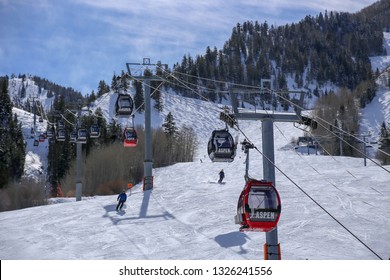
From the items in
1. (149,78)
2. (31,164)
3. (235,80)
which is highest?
(235,80)

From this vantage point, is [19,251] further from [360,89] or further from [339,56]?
[339,56]

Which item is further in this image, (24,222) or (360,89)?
(360,89)

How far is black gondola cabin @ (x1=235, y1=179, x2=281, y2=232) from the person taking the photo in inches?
407

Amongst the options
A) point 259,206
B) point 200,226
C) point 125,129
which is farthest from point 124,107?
point 259,206

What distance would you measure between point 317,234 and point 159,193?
1114 centimetres

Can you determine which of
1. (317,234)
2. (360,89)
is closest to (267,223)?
(317,234)

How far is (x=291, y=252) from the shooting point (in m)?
14.6

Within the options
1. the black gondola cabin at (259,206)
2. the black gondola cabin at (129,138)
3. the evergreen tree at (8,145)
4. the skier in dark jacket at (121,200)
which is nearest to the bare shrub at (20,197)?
the evergreen tree at (8,145)

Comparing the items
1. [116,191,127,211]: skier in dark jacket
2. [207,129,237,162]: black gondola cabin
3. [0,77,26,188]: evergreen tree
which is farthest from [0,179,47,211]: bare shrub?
[207,129,237,162]: black gondola cabin

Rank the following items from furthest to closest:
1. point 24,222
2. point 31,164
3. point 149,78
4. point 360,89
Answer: point 360,89 < point 31,164 < point 149,78 < point 24,222

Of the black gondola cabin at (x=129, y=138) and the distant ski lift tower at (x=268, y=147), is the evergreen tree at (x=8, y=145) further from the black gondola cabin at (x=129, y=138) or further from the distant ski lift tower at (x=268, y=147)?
the distant ski lift tower at (x=268, y=147)

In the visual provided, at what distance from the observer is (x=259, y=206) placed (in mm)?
10359

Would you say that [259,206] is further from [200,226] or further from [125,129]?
[125,129]

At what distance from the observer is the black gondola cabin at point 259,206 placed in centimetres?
1034
